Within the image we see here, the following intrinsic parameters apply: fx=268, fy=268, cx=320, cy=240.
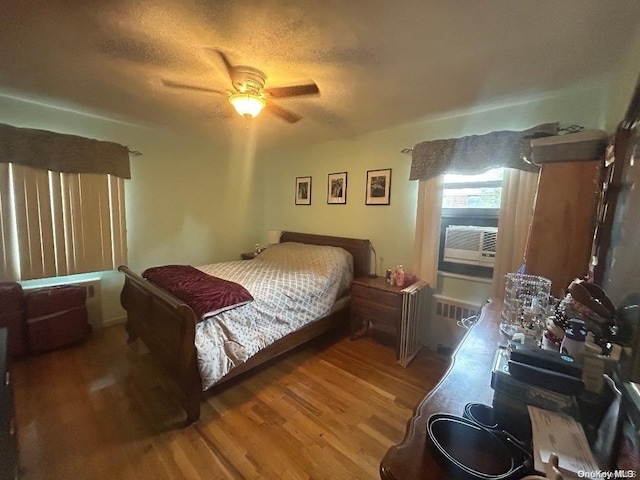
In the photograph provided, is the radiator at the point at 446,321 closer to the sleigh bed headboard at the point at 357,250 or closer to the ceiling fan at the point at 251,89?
the sleigh bed headboard at the point at 357,250

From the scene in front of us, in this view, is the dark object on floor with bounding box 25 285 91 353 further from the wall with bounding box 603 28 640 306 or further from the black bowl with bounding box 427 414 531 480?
the wall with bounding box 603 28 640 306

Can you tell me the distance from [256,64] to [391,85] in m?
0.95

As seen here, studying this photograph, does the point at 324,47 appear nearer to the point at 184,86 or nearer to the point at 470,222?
the point at 184,86

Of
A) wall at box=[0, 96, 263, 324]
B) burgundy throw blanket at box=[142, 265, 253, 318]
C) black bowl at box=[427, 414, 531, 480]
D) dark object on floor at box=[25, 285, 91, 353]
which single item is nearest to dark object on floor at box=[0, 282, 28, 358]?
dark object on floor at box=[25, 285, 91, 353]

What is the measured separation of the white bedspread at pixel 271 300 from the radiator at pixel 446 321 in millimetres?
971

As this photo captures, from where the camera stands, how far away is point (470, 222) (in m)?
2.55

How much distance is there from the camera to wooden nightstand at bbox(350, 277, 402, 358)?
2.51 m

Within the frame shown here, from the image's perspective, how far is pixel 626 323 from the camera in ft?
2.72

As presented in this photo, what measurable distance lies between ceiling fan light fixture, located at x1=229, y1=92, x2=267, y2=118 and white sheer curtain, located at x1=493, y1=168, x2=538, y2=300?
2.02 meters

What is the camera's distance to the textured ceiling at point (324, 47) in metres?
1.23

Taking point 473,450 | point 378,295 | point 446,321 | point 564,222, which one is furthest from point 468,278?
point 473,450

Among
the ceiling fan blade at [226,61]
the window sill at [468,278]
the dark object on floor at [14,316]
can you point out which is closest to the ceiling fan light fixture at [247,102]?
the ceiling fan blade at [226,61]

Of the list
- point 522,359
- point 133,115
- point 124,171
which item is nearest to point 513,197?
point 522,359

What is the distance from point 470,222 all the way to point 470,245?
0.22 m
